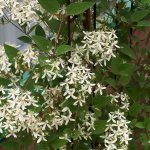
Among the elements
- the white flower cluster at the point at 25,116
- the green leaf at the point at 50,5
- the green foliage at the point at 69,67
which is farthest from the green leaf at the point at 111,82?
the green leaf at the point at 50,5

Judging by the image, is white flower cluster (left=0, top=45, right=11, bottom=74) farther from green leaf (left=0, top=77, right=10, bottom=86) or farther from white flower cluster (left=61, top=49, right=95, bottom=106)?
white flower cluster (left=61, top=49, right=95, bottom=106)

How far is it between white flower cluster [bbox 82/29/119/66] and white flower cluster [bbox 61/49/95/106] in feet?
0.10

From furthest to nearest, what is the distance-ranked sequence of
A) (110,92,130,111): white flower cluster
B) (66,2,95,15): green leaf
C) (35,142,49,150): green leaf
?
(110,92,130,111): white flower cluster, (35,142,49,150): green leaf, (66,2,95,15): green leaf

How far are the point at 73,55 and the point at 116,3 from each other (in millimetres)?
294

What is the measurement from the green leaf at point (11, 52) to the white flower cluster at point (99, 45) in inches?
6.0

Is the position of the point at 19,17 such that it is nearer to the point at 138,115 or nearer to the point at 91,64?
the point at 91,64

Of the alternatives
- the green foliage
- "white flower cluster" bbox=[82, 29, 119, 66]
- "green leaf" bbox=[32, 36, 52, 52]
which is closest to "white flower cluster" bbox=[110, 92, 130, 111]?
the green foliage

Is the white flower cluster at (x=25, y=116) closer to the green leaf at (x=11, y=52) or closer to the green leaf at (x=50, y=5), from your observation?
the green leaf at (x=11, y=52)

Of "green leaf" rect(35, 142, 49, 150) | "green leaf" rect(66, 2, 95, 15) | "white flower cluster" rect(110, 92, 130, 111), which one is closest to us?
"green leaf" rect(66, 2, 95, 15)

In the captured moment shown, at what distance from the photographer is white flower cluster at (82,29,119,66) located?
90 centimetres

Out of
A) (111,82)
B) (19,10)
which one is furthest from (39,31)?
(111,82)

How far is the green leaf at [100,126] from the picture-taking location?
963 mm

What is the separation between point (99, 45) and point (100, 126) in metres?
0.20

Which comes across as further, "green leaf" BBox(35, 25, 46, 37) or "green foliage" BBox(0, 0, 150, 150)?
"green leaf" BBox(35, 25, 46, 37)
